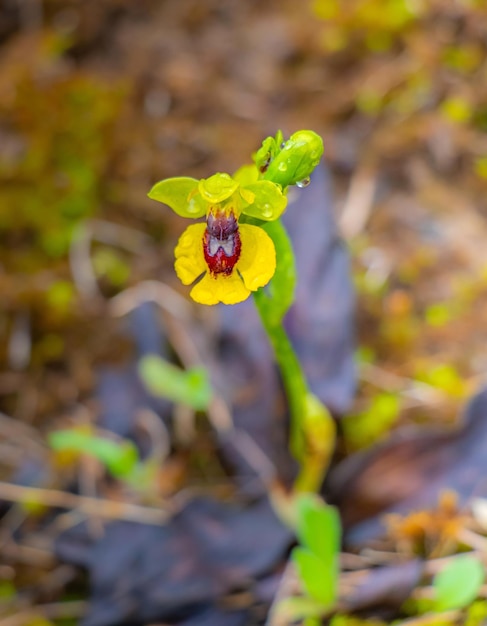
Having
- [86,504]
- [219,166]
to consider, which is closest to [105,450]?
[86,504]

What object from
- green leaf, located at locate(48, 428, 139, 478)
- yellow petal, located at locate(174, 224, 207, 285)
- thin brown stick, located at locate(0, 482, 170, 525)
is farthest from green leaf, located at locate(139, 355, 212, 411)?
yellow petal, located at locate(174, 224, 207, 285)

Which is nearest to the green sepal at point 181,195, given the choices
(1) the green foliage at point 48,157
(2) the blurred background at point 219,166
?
(2) the blurred background at point 219,166

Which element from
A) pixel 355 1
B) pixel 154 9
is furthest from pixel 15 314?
pixel 355 1

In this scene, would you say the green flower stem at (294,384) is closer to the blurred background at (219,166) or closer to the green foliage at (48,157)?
the blurred background at (219,166)

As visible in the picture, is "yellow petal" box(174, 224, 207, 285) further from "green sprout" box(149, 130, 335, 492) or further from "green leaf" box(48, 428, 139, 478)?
"green leaf" box(48, 428, 139, 478)

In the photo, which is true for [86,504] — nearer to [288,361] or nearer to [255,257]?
[288,361]

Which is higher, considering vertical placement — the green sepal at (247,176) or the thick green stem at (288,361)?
the green sepal at (247,176)
